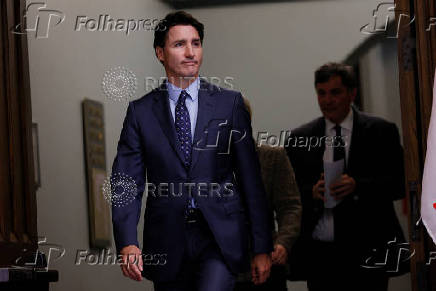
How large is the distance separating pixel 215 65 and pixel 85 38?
707 mm

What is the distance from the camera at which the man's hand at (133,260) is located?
4.35m

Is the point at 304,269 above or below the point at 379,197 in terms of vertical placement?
below

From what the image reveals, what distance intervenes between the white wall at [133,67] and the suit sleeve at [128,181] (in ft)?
0.58

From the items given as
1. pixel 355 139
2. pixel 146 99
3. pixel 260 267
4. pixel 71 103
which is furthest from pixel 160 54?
pixel 260 267

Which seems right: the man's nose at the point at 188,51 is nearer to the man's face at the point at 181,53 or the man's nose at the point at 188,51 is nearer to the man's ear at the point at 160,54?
the man's face at the point at 181,53

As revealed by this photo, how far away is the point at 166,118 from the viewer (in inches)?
175

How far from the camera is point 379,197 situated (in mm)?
4660

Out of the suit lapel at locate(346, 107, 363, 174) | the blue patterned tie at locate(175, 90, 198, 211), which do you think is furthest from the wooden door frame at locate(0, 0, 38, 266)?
the suit lapel at locate(346, 107, 363, 174)

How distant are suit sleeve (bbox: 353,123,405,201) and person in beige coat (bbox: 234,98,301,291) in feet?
1.06

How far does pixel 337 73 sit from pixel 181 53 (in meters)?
0.79

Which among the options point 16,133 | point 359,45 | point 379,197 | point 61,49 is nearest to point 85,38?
point 61,49

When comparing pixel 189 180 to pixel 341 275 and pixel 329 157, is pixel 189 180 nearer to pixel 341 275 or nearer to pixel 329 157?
pixel 329 157

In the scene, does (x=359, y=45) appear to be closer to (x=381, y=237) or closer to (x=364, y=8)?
(x=364, y=8)

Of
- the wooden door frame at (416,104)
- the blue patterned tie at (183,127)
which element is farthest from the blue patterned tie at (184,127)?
the wooden door frame at (416,104)
